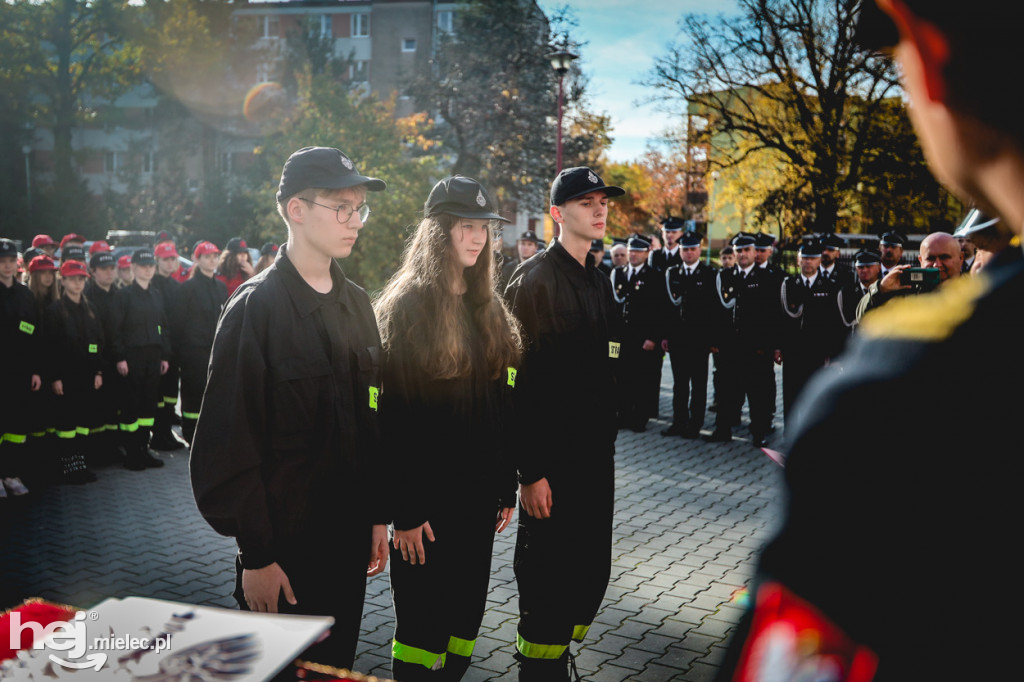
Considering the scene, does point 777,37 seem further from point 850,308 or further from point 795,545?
point 795,545

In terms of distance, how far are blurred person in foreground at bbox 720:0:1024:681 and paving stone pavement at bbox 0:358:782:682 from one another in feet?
8.55

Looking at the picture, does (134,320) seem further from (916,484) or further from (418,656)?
(916,484)

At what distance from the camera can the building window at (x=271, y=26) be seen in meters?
60.9

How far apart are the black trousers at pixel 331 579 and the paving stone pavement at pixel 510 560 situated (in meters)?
1.46

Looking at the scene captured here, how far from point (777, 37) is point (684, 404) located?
59.3 feet

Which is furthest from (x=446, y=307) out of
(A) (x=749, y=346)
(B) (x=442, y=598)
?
(A) (x=749, y=346)

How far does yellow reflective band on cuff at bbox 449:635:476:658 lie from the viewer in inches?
139

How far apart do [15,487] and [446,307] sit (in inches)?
257

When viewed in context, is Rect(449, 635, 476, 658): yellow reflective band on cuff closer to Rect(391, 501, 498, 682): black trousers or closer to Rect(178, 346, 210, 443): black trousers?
Rect(391, 501, 498, 682): black trousers

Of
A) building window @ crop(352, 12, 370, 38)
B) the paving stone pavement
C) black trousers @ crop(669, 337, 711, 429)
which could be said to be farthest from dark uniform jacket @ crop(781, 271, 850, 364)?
building window @ crop(352, 12, 370, 38)

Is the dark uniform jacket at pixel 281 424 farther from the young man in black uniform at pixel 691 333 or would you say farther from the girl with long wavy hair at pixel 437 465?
the young man in black uniform at pixel 691 333

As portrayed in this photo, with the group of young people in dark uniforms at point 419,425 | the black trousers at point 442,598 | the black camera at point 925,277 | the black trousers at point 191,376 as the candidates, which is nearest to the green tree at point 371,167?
the black trousers at point 191,376

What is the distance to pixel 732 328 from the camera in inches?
436

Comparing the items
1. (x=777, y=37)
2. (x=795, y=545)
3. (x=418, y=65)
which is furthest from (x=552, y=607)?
(x=418, y=65)
